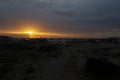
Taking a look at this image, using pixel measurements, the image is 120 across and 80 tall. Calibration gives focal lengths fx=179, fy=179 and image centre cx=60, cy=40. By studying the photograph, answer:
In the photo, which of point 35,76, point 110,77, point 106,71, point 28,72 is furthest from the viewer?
point 28,72

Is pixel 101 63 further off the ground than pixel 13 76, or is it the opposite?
pixel 101 63

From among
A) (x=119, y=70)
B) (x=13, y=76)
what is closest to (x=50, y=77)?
(x=13, y=76)

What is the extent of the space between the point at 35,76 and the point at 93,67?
5.51m

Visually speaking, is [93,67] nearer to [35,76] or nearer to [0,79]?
[35,76]

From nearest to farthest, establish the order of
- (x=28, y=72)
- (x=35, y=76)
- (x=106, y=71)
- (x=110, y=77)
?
1. (x=110, y=77)
2. (x=106, y=71)
3. (x=35, y=76)
4. (x=28, y=72)

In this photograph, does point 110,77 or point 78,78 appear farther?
point 78,78

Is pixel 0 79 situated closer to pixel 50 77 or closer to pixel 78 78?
pixel 50 77

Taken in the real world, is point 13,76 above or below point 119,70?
below

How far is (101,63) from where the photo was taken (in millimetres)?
17047

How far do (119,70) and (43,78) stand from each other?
650 cm

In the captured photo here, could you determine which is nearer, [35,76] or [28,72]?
[35,76]

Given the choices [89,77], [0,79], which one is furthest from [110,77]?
[0,79]

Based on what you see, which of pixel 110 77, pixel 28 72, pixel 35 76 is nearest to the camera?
pixel 110 77

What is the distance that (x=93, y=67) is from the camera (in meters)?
17.0
